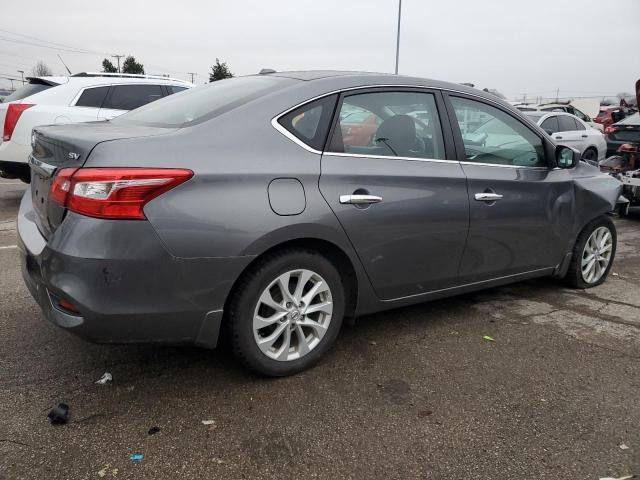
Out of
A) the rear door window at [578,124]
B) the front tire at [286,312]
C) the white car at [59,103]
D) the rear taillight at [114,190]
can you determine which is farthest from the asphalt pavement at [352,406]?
the rear door window at [578,124]

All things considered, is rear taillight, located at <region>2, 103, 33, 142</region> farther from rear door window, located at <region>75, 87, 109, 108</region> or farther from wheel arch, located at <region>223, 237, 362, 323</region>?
wheel arch, located at <region>223, 237, 362, 323</region>

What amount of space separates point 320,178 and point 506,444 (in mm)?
1517

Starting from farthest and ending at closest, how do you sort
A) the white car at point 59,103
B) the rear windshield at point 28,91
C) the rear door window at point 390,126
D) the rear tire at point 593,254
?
1. the rear windshield at point 28,91
2. the white car at point 59,103
3. the rear tire at point 593,254
4. the rear door window at point 390,126

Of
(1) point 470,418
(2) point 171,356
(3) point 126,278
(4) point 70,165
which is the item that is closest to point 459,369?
(1) point 470,418

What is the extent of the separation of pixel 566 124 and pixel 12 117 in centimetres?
1125

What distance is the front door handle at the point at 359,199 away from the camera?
9.30ft

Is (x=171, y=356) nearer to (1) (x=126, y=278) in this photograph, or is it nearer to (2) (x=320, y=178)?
(1) (x=126, y=278)

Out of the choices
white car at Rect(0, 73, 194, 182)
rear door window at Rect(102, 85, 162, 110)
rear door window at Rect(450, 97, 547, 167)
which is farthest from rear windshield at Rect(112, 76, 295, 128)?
rear door window at Rect(102, 85, 162, 110)

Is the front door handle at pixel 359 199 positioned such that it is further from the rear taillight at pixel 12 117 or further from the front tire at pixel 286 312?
the rear taillight at pixel 12 117

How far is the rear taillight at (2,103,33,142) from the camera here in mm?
6863

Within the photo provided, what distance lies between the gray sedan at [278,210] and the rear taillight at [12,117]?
4439 mm

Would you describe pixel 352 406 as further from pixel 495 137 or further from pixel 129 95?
pixel 129 95

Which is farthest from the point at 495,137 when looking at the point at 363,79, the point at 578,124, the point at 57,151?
the point at 578,124

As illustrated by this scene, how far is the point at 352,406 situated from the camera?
104 inches
